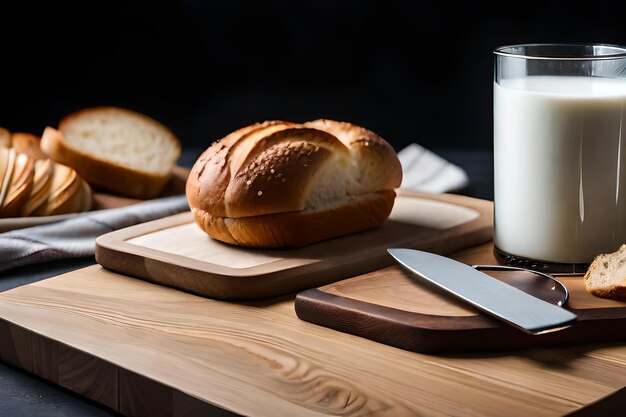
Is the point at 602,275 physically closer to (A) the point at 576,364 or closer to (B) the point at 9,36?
(A) the point at 576,364

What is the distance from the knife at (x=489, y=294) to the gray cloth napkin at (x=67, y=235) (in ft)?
2.52

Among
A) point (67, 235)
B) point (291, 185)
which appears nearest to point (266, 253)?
point (291, 185)

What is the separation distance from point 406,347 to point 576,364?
0.71ft

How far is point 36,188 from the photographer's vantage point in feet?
6.86

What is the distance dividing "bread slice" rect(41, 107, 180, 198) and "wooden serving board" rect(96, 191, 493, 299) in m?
0.55

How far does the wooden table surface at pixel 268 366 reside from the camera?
1.06m

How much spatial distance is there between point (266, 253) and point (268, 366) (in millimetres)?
439

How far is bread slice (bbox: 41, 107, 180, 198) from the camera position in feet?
7.64

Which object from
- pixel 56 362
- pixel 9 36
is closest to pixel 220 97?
pixel 9 36

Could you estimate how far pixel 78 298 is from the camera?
1.46m

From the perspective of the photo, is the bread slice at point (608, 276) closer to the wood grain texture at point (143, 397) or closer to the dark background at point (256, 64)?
the wood grain texture at point (143, 397)

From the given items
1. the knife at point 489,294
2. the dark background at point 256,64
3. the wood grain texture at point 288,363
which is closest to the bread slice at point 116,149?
the dark background at point 256,64

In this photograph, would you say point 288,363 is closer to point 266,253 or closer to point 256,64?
point 266,253

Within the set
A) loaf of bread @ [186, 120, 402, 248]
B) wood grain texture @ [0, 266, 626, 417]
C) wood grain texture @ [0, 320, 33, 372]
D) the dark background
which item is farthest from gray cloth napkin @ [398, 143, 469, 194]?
wood grain texture @ [0, 320, 33, 372]
